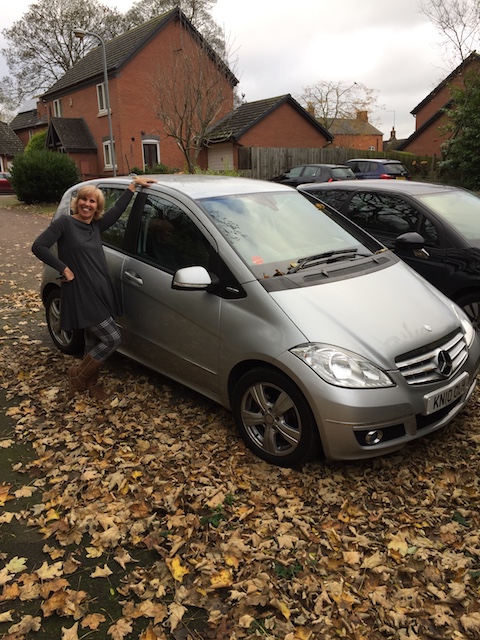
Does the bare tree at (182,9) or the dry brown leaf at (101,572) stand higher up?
the bare tree at (182,9)

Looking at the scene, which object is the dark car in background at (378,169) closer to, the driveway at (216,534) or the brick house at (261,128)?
the brick house at (261,128)

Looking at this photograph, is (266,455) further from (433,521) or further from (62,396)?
(62,396)

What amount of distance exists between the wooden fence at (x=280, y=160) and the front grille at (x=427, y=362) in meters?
22.2

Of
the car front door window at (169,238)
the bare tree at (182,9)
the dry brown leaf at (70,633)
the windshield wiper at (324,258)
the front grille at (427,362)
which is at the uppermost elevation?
the bare tree at (182,9)

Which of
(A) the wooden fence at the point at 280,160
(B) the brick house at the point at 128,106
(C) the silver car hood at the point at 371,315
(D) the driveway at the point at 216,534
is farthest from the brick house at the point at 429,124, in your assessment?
(D) the driveway at the point at 216,534

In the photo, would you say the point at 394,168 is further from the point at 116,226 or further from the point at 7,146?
the point at 7,146

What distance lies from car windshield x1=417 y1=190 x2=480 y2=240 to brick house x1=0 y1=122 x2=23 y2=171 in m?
47.3

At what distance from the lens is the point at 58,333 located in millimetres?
5441

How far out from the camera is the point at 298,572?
8.79 feet

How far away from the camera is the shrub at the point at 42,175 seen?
21891mm

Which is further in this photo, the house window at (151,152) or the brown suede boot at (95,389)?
the house window at (151,152)

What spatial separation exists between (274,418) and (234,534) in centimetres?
76

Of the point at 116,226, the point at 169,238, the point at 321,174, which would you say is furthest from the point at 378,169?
the point at 169,238

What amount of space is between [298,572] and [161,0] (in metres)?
54.0
